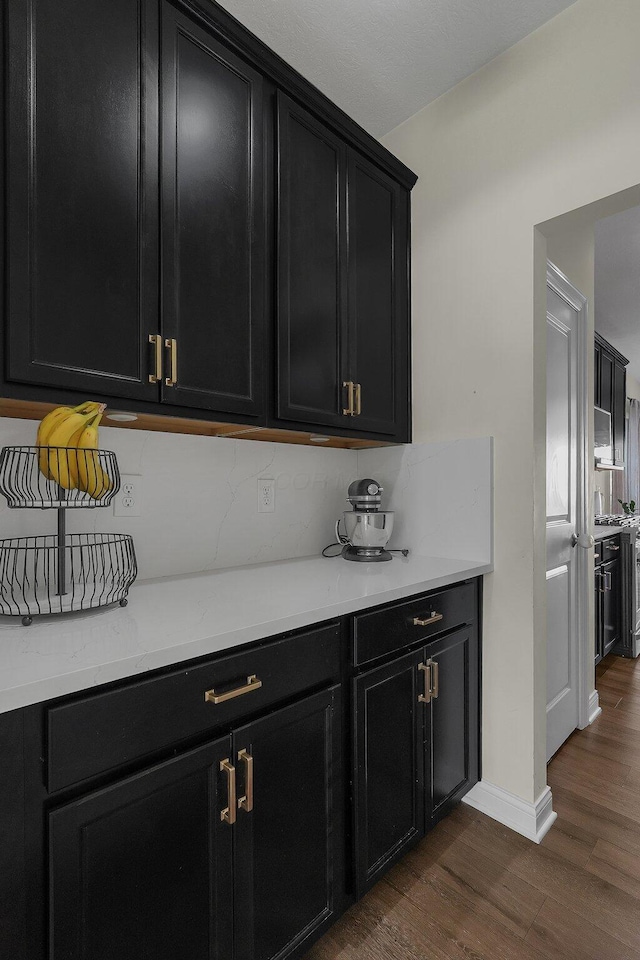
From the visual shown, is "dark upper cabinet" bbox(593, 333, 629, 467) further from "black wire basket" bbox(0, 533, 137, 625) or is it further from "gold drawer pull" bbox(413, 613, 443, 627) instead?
"black wire basket" bbox(0, 533, 137, 625)

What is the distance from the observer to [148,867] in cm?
87

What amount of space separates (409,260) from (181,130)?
3.64ft

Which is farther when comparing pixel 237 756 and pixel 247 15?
pixel 247 15

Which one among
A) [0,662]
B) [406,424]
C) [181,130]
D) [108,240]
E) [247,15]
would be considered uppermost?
[247,15]

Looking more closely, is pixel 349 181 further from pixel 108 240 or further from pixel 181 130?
pixel 108 240

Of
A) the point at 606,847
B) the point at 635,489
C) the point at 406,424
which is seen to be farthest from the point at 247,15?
the point at 635,489

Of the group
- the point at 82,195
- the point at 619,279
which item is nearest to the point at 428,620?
the point at 82,195

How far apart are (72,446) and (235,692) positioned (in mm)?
655

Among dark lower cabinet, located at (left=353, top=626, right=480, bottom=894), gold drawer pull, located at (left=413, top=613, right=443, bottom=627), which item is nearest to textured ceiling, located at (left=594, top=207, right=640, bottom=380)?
gold drawer pull, located at (left=413, top=613, right=443, bottom=627)

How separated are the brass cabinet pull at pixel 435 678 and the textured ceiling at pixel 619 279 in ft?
8.26

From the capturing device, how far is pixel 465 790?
1.77 m

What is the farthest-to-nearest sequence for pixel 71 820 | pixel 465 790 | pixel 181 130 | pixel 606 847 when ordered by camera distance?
pixel 465 790 → pixel 606 847 → pixel 181 130 → pixel 71 820

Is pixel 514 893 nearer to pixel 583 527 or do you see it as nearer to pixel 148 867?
pixel 148 867

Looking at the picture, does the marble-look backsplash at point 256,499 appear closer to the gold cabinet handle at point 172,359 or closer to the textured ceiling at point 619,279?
the gold cabinet handle at point 172,359
